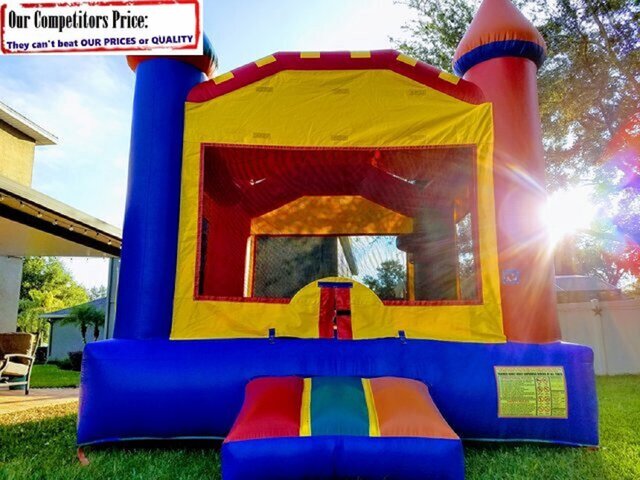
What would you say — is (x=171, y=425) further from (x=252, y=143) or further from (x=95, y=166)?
(x=95, y=166)

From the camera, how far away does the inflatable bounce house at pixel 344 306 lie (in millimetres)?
2217

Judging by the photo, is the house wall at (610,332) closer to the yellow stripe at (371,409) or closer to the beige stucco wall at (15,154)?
the yellow stripe at (371,409)

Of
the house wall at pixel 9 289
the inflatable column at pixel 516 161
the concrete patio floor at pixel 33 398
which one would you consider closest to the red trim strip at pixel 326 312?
the inflatable column at pixel 516 161

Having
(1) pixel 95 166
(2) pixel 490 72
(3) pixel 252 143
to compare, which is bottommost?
(3) pixel 252 143

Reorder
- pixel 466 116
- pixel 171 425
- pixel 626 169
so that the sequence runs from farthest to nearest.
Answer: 1. pixel 626 169
2. pixel 466 116
3. pixel 171 425

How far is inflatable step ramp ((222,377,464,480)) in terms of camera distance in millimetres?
1966

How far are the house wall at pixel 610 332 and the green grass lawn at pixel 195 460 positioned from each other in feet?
19.6

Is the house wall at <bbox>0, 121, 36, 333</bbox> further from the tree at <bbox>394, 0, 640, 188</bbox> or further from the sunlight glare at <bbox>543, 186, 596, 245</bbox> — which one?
the sunlight glare at <bbox>543, 186, 596, 245</bbox>

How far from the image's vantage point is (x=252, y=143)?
324 cm

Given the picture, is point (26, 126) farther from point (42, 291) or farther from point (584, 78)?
point (42, 291)


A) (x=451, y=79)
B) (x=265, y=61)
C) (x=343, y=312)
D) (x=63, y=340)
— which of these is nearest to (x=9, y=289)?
(x=265, y=61)

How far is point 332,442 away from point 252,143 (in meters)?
1.93

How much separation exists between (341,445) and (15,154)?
470 inches

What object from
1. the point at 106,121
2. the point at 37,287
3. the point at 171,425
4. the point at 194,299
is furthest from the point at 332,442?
the point at 37,287
